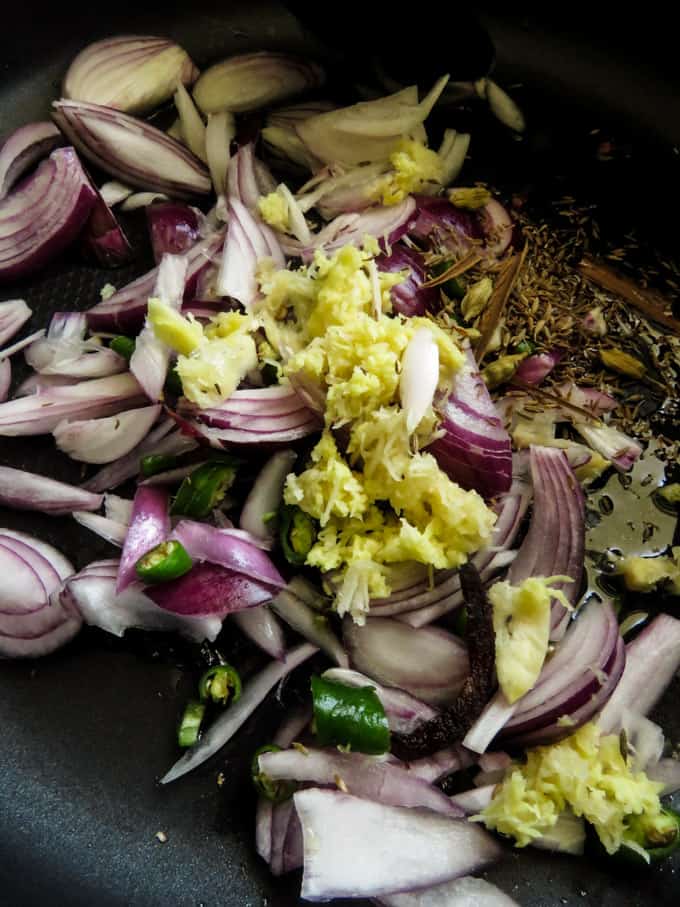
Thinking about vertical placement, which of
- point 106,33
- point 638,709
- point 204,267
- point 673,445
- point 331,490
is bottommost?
point 638,709

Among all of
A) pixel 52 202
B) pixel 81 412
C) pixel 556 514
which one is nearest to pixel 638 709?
pixel 556 514

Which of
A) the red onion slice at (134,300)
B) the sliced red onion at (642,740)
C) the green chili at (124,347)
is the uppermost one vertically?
the red onion slice at (134,300)

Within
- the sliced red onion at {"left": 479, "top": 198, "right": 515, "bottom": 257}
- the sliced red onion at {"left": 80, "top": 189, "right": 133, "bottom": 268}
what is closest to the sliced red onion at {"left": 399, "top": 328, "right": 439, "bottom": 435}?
the sliced red onion at {"left": 479, "top": 198, "right": 515, "bottom": 257}

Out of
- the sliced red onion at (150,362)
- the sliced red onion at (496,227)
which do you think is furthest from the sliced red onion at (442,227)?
the sliced red onion at (150,362)

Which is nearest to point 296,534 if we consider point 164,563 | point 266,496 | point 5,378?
A: point 266,496

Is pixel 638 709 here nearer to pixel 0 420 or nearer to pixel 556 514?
pixel 556 514

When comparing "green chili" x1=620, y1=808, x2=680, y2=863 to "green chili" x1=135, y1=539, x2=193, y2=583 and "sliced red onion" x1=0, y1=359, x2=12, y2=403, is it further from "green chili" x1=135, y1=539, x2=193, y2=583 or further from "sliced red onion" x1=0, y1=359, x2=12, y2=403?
"sliced red onion" x1=0, y1=359, x2=12, y2=403

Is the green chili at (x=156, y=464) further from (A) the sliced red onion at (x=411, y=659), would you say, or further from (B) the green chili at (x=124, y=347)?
(A) the sliced red onion at (x=411, y=659)

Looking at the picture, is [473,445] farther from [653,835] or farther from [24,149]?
[24,149]
